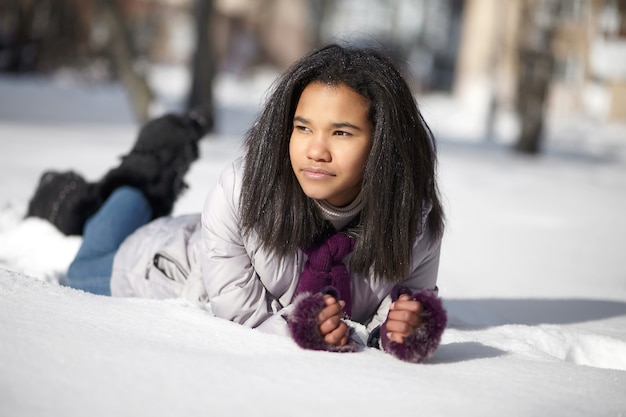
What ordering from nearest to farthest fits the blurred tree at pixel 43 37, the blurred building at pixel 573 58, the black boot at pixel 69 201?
the black boot at pixel 69 201, the blurred tree at pixel 43 37, the blurred building at pixel 573 58

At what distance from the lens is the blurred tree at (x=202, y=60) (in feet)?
32.1

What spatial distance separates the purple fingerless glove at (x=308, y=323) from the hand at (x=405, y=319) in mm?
147

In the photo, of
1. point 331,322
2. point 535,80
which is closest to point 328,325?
point 331,322

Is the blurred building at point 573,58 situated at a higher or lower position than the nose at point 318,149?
higher

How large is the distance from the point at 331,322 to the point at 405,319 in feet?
0.60

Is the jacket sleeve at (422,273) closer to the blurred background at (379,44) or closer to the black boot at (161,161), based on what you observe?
the blurred background at (379,44)

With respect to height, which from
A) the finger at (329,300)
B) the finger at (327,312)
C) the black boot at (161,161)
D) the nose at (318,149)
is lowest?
the finger at (327,312)

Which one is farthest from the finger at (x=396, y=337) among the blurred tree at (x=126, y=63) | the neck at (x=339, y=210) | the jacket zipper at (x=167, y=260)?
the blurred tree at (x=126, y=63)

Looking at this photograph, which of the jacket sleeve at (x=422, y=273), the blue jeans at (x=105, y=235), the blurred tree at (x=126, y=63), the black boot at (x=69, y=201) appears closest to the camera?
the jacket sleeve at (x=422, y=273)

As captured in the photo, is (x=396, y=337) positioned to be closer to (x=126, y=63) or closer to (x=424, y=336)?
(x=424, y=336)

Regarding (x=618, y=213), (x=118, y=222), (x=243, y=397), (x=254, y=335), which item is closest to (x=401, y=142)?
(x=254, y=335)

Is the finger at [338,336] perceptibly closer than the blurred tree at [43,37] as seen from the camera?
Yes

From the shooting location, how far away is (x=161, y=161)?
3281 mm

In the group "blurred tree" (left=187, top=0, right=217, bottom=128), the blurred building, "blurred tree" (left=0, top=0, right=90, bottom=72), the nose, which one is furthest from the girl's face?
the blurred building
